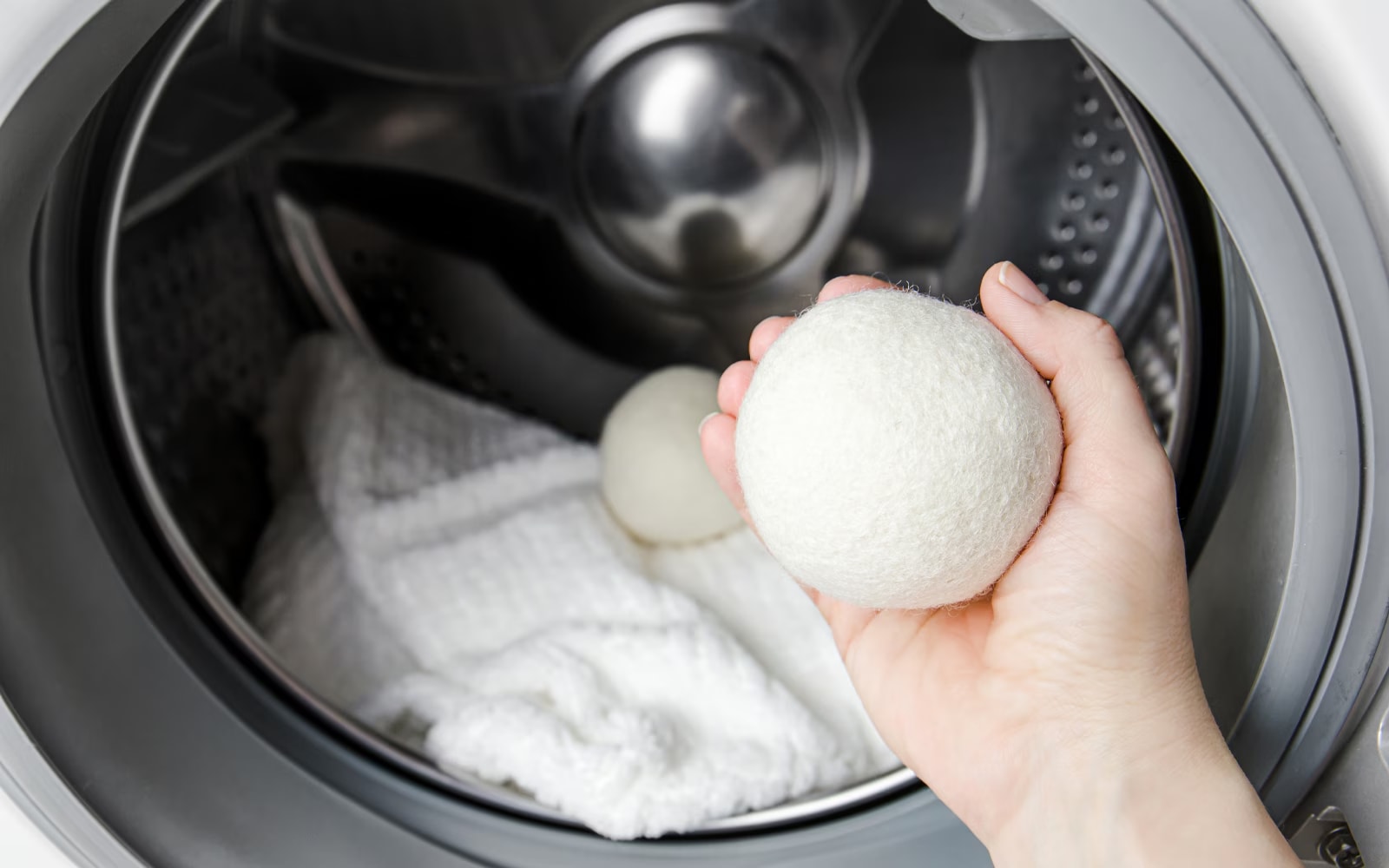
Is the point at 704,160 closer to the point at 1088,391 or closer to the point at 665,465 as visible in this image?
the point at 665,465

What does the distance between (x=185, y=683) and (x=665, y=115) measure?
22.0 inches

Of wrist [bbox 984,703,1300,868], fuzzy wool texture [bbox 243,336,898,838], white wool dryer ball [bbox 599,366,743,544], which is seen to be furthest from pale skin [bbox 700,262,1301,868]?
white wool dryer ball [bbox 599,366,743,544]

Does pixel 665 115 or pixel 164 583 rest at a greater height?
pixel 665 115

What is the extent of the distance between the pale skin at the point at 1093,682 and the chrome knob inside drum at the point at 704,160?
1.22ft

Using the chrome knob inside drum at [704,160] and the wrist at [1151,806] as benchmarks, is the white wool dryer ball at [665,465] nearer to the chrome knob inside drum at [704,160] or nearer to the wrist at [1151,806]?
the chrome knob inside drum at [704,160]

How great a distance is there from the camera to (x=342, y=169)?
892mm

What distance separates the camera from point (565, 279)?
35.9 inches

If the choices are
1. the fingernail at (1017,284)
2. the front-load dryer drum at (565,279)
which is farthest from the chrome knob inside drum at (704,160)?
the fingernail at (1017,284)

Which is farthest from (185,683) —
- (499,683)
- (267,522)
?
(267,522)

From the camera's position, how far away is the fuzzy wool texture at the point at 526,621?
611mm

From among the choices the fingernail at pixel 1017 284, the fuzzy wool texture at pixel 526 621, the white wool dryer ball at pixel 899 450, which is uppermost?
the fingernail at pixel 1017 284

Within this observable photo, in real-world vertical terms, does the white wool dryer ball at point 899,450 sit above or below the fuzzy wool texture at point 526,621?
above

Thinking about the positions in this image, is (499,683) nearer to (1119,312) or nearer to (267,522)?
(267,522)

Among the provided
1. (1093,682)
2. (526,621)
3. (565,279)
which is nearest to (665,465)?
(526,621)
